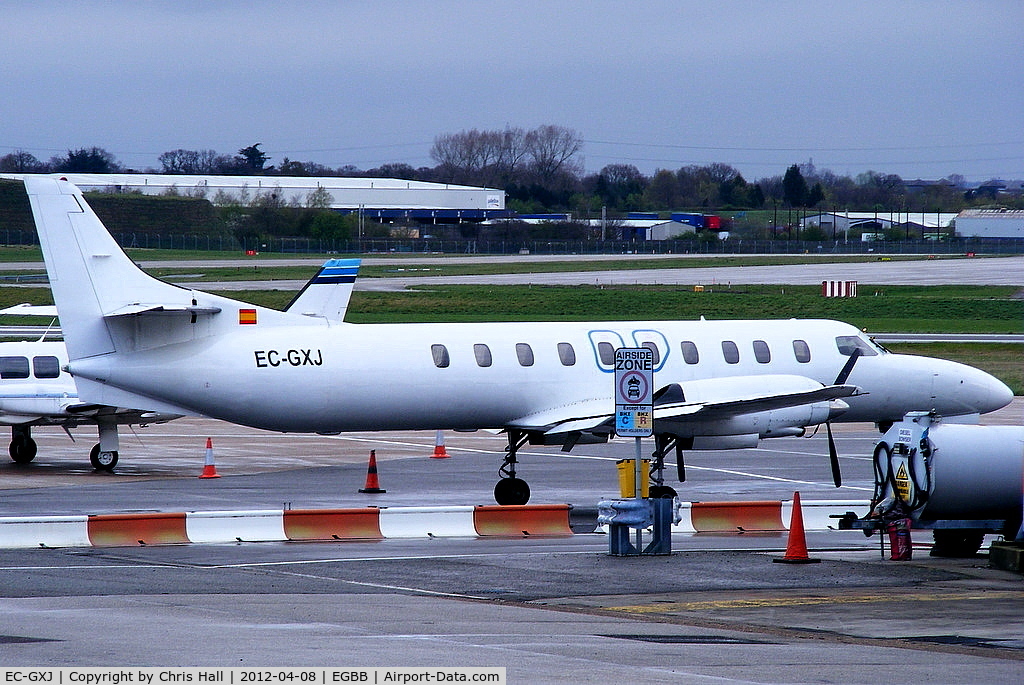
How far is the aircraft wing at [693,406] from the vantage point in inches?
798

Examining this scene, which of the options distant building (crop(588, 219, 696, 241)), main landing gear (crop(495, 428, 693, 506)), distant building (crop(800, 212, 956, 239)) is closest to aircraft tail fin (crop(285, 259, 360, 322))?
main landing gear (crop(495, 428, 693, 506))

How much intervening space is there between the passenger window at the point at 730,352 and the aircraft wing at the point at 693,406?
1322 millimetres

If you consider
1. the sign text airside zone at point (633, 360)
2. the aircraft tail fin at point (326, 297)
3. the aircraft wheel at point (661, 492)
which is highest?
the aircraft tail fin at point (326, 297)

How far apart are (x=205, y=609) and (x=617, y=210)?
144 meters

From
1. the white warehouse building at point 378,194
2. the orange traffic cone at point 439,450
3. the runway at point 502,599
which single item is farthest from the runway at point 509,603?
the white warehouse building at point 378,194

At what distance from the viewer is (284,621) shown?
39.3ft

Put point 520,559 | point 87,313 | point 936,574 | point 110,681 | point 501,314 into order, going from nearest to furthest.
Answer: point 110,681 → point 936,574 → point 520,559 → point 87,313 → point 501,314

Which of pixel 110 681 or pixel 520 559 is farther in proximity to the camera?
pixel 520 559

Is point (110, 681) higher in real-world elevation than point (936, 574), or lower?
higher

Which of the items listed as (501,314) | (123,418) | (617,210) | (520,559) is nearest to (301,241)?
(501,314)

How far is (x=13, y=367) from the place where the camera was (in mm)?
26469

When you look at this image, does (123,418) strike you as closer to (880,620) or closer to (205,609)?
(205,609)

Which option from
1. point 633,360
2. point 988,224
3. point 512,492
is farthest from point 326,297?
point 988,224
